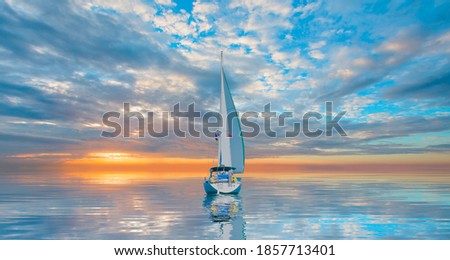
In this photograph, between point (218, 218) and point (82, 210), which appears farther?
point (82, 210)

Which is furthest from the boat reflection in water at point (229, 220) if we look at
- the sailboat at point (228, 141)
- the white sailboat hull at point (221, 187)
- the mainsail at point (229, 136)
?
the mainsail at point (229, 136)

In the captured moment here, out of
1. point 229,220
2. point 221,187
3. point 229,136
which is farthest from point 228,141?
point 229,220

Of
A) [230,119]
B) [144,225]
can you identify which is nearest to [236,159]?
[230,119]

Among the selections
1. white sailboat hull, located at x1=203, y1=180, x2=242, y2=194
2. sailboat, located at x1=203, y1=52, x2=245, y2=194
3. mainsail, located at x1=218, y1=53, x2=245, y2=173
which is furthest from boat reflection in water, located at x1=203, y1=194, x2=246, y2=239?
mainsail, located at x1=218, y1=53, x2=245, y2=173

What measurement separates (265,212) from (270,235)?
10.7 meters

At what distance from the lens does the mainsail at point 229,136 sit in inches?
2047

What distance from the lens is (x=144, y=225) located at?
2573 cm

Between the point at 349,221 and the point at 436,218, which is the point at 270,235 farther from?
the point at 436,218

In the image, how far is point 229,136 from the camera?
52.7m

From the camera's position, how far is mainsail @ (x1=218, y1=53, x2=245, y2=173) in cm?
5200

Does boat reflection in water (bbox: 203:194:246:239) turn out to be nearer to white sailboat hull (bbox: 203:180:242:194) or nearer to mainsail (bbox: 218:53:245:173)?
white sailboat hull (bbox: 203:180:242:194)

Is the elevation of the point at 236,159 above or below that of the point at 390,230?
above

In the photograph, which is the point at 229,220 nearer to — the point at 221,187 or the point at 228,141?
the point at 221,187
